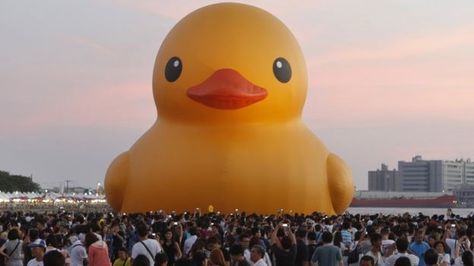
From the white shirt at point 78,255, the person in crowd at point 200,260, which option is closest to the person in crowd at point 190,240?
the white shirt at point 78,255

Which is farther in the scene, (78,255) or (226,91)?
(226,91)

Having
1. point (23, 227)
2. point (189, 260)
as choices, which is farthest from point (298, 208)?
point (189, 260)

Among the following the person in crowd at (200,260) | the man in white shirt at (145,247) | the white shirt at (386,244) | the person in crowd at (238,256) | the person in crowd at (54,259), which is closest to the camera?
the person in crowd at (54,259)

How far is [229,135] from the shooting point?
20672mm

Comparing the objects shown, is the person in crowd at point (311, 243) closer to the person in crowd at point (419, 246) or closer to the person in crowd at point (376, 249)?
the person in crowd at point (419, 246)

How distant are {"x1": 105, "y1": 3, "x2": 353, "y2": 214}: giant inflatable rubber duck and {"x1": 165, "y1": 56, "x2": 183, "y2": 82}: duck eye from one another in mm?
26

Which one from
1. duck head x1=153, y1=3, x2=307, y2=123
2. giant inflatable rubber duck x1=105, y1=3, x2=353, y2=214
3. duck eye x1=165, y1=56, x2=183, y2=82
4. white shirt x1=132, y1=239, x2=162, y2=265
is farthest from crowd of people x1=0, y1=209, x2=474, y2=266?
duck eye x1=165, y1=56, x2=183, y2=82

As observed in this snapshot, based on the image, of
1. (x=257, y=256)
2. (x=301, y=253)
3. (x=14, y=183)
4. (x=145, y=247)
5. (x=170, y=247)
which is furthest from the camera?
(x=14, y=183)

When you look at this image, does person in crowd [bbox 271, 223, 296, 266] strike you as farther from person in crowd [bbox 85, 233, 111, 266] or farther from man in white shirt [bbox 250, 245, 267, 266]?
person in crowd [bbox 85, 233, 111, 266]

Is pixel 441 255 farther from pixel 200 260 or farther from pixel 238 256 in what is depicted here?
pixel 200 260

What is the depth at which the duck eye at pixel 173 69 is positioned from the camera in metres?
21.0

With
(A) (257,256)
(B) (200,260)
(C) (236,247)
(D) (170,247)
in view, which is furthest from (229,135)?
(B) (200,260)

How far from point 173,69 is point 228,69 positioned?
1780 millimetres

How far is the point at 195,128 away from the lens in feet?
68.8
